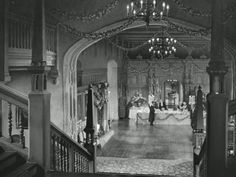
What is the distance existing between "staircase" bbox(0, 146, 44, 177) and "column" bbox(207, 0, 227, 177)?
1998mm

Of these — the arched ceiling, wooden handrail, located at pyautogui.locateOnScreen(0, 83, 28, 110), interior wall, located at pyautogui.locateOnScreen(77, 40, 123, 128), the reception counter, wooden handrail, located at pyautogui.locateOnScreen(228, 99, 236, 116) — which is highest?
the arched ceiling

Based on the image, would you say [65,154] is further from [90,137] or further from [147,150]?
[147,150]

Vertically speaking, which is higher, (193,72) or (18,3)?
(18,3)

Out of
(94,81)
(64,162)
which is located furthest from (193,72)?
(64,162)

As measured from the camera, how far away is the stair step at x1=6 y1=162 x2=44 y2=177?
4094 millimetres

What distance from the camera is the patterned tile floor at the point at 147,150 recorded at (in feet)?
32.8

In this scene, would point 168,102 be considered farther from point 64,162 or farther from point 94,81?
point 64,162

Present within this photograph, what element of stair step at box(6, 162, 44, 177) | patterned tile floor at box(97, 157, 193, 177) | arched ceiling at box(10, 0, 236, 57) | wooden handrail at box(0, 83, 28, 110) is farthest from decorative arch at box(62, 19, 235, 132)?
stair step at box(6, 162, 44, 177)

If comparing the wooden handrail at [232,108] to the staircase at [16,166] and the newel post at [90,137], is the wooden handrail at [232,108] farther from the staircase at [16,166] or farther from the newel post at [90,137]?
the newel post at [90,137]

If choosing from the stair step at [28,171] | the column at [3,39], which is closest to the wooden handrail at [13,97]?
the stair step at [28,171]

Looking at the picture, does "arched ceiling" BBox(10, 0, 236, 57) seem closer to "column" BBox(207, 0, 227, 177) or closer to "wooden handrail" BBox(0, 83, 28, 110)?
"wooden handrail" BBox(0, 83, 28, 110)

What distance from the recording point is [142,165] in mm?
10258

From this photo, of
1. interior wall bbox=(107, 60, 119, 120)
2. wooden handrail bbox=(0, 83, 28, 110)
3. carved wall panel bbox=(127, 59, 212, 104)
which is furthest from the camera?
carved wall panel bbox=(127, 59, 212, 104)

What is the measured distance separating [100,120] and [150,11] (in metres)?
9.36
